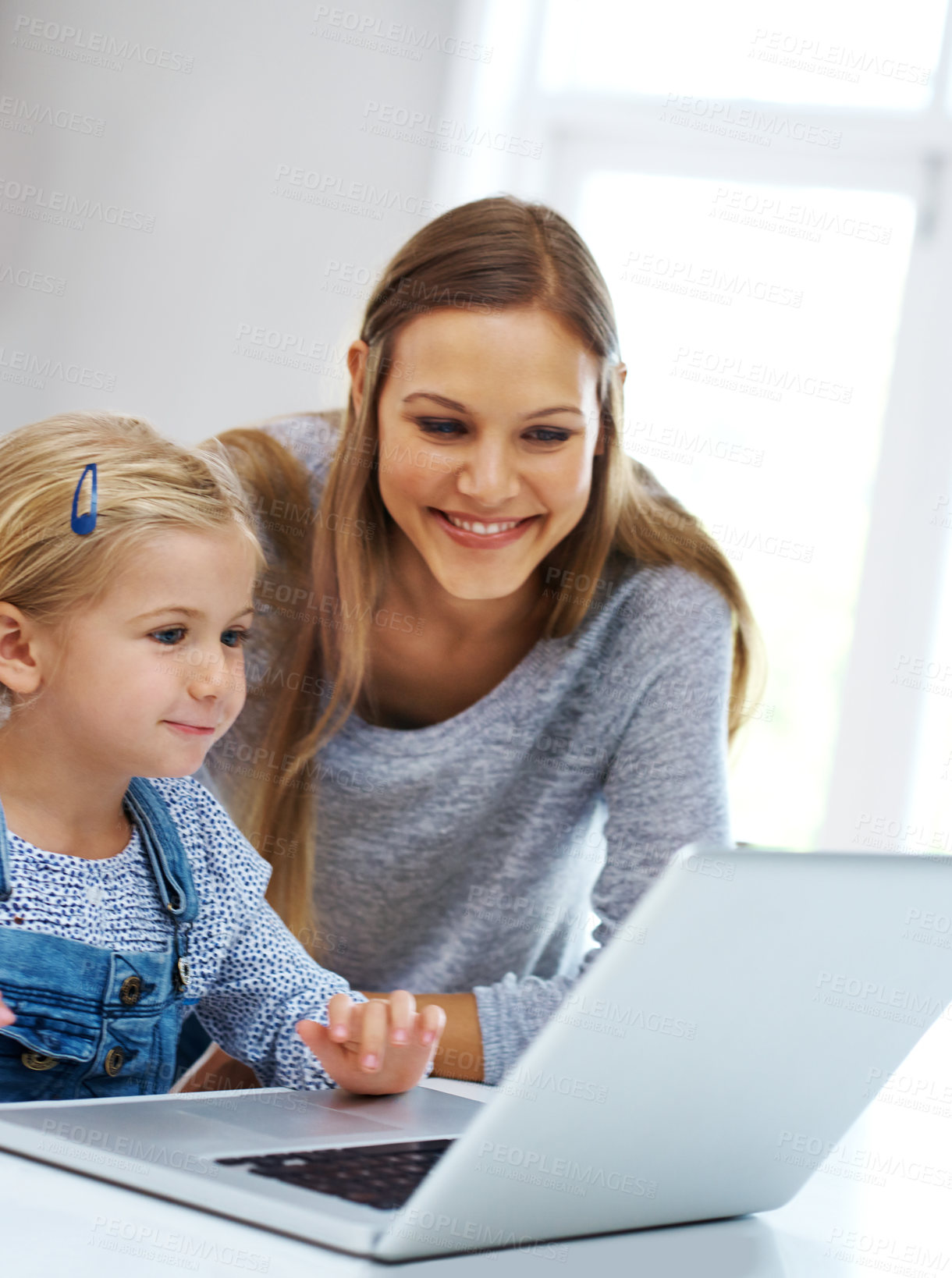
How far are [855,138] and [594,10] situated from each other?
1.92 ft

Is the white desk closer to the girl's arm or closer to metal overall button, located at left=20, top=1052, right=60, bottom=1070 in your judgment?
metal overall button, located at left=20, top=1052, right=60, bottom=1070

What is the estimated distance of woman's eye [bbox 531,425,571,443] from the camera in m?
1.29

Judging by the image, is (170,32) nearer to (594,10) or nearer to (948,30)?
(594,10)

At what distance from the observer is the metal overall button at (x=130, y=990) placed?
85 centimetres

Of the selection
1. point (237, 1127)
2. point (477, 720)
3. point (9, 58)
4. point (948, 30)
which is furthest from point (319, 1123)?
point (948, 30)

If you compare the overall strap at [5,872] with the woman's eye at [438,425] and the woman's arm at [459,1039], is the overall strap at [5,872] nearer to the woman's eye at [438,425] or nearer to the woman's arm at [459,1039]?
the woman's arm at [459,1039]

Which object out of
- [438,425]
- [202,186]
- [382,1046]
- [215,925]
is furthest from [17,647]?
[202,186]

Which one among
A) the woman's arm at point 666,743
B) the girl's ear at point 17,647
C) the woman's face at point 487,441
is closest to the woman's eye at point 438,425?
the woman's face at point 487,441

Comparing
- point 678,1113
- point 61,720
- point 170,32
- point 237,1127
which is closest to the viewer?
point 678,1113

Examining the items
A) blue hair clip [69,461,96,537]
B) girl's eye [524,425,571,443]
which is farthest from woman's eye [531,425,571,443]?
blue hair clip [69,461,96,537]

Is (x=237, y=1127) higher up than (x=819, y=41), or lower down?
lower down

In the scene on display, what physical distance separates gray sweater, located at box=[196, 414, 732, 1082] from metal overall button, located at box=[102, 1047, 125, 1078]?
52cm

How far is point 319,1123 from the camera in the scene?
72 cm

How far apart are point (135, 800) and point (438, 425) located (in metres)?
0.51
